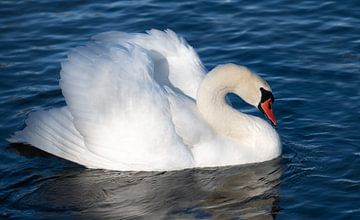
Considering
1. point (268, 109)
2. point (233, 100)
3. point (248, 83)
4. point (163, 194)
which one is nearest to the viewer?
point (163, 194)

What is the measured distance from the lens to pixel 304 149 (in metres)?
11.7

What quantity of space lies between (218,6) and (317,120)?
411cm

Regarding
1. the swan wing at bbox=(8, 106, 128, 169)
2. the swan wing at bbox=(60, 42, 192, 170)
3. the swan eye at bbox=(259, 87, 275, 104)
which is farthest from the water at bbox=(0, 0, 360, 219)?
the swan eye at bbox=(259, 87, 275, 104)

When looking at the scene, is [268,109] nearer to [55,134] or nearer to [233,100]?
[233,100]

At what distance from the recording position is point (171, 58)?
12.2 meters

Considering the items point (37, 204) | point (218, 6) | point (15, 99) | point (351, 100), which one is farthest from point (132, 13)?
point (37, 204)

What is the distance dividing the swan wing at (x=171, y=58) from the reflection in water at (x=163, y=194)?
1242 millimetres

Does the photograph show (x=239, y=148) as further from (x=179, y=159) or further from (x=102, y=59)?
(x=102, y=59)

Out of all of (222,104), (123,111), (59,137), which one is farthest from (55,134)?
(222,104)

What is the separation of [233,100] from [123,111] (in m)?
2.50

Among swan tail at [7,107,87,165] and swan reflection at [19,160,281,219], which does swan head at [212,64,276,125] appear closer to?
swan reflection at [19,160,281,219]

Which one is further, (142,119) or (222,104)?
(222,104)

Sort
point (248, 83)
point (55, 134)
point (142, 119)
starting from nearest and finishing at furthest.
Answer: point (142, 119), point (248, 83), point (55, 134)

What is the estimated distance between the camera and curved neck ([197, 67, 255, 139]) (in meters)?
11.3
